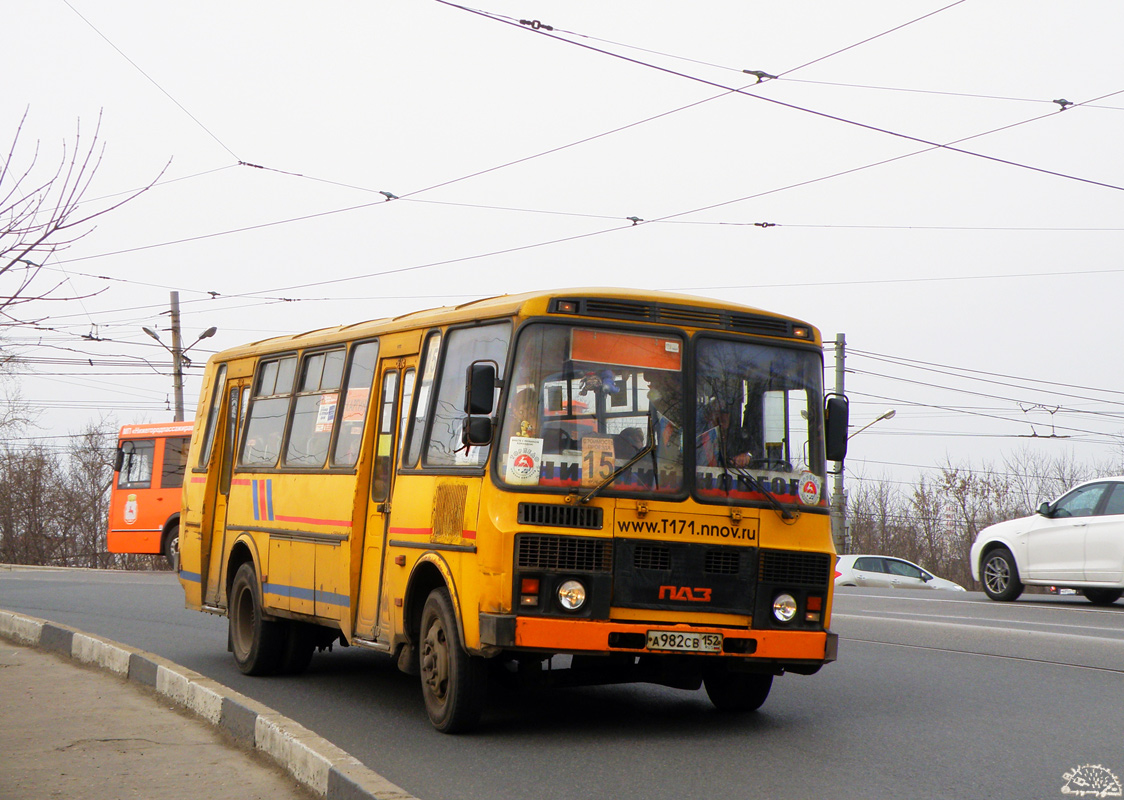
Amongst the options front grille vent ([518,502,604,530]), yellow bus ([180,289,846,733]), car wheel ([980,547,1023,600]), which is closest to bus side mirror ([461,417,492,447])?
yellow bus ([180,289,846,733])

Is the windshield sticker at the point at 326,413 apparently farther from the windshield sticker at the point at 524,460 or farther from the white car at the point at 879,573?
the white car at the point at 879,573

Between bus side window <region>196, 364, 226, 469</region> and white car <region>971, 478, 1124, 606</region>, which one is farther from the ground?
bus side window <region>196, 364, 226, 469</region>

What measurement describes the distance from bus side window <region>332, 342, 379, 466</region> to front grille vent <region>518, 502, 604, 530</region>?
96.9 inches

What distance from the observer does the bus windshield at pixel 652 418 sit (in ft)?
25.4

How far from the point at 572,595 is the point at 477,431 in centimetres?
111

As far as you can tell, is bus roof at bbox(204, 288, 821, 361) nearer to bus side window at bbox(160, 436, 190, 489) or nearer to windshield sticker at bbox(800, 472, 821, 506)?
windshield sticker at bbox(800, 472, 821, 506)

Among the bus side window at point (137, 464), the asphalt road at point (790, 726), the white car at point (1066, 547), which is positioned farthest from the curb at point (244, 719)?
the bus side window at point (137, 464)

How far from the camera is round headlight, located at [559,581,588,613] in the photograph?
757 cm

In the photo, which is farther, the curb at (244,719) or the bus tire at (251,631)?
the bus tire at (251,631)

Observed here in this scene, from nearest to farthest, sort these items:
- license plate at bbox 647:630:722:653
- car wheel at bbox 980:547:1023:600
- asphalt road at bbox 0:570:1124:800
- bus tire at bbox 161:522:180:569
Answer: asphalt road at bbox 0:570:1124:800
license plate at bbox 647:630:722:653
car wheel at bbox 980:547:1023:600
bus tire at bbox 161:522:180:569

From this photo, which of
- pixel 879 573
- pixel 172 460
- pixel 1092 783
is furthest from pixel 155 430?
pixel 1092 783

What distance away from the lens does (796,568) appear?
26.7ft

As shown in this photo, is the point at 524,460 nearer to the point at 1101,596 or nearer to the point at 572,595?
the point at 572,595

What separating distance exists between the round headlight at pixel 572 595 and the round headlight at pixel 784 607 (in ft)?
4.12
